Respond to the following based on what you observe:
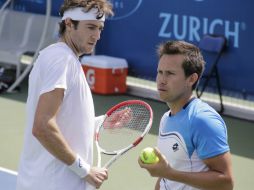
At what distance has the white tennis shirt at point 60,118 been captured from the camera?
3.01m

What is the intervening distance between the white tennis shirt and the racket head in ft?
1.51

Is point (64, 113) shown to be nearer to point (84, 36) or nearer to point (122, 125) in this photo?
point (84, 36)

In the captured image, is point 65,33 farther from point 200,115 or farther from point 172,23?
point 172,23

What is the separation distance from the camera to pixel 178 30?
8812 millimetres

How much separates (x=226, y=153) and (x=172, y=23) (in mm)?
6324

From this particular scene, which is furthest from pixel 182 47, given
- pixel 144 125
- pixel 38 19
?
pixel 38 19

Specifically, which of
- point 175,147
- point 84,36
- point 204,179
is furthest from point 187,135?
point 84,36

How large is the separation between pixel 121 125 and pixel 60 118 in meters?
0.66

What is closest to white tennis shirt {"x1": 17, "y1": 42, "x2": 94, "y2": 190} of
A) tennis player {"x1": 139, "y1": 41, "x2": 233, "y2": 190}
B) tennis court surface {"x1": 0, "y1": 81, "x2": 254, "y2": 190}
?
tennis player {"x1": 139, "y1": 41, "x2": 233, "y2": 190}

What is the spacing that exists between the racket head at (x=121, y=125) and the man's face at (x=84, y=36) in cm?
60

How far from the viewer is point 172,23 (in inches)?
350

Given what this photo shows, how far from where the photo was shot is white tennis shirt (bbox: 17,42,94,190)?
301cm

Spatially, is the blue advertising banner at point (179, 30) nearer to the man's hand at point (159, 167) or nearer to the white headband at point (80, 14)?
the white headband at point (80, 14)

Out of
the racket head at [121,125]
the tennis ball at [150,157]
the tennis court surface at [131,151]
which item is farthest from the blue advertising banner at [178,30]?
the tennis ball at [150,157]
